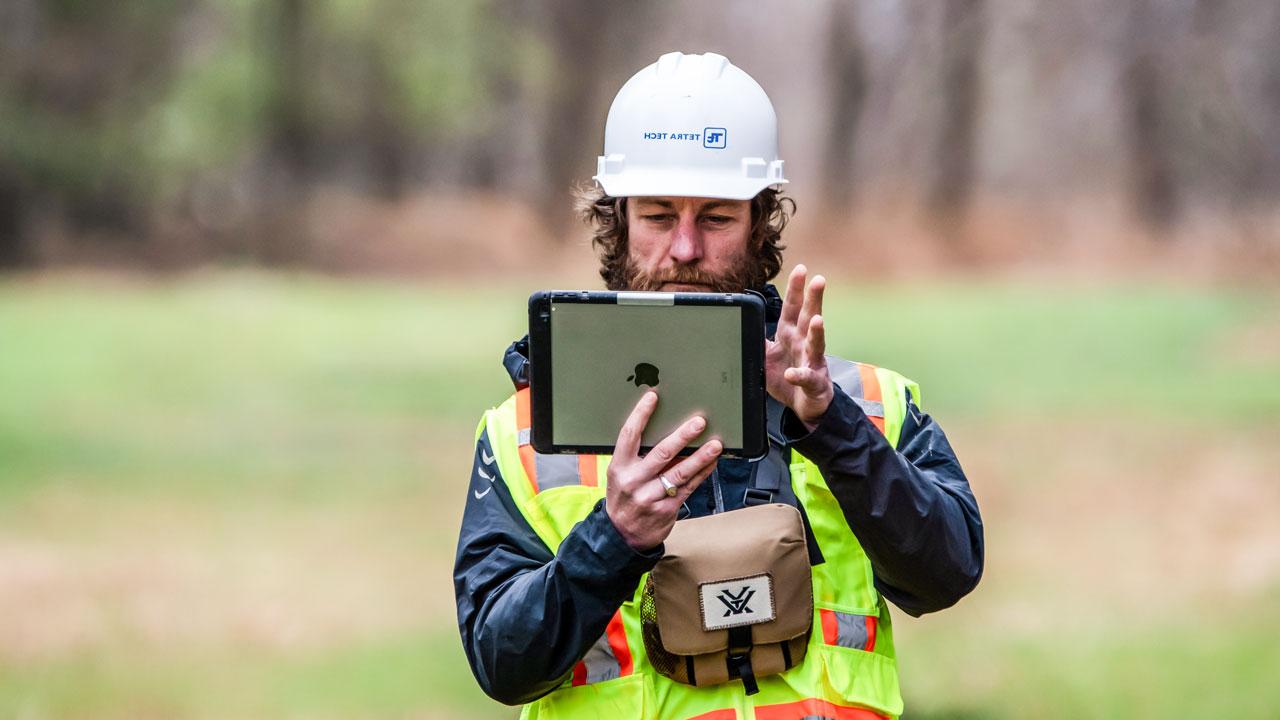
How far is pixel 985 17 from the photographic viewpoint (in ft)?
38.5

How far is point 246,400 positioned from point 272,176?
105 inches

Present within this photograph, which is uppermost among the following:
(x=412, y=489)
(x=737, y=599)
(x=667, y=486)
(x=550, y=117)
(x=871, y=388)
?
(x=550, y=117)

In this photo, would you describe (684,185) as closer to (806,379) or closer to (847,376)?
(847,376)

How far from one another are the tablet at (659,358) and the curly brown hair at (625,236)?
47 centimetres

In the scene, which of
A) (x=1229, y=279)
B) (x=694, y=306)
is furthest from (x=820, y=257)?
(x=694, y=306)

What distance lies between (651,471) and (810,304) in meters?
0.34

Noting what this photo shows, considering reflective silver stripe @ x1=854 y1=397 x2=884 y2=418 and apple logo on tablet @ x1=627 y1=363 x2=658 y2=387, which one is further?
reflective silver stripe @ x1=854 y1=397 x2=884 y2=418

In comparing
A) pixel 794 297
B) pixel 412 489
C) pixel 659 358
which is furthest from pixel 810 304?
pixel 412 489

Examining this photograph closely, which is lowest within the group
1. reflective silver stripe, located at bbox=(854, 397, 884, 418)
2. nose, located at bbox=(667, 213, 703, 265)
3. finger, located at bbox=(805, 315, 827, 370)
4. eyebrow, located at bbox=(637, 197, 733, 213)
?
reflective silver stripe, located at bbox=(854, 397, 884, 418)

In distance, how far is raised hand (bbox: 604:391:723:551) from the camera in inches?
94.7

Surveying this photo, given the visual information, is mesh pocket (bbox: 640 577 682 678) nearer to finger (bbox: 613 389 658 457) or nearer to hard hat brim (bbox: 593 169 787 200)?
finger (bbox: 613 389 658 457)

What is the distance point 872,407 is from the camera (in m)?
2.84

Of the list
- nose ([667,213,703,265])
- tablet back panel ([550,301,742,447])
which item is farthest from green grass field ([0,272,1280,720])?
tablet back panel ([550,301,742,447])

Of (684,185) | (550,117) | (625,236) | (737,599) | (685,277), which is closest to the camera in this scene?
(737,599)
